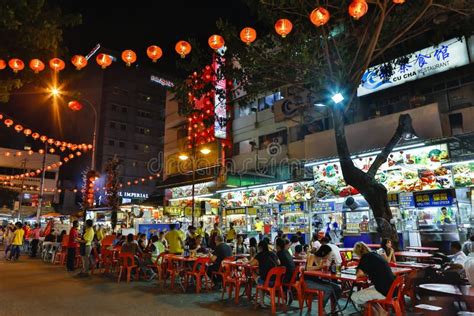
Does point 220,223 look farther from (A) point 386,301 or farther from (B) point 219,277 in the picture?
(A) point 386,301

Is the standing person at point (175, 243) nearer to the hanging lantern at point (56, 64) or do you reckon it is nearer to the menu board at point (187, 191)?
the hanging lantern at point (56, 64)

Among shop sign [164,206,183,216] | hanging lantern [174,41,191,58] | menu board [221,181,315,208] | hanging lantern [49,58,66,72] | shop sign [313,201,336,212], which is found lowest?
shop sign [313,201,336,212]

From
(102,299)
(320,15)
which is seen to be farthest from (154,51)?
(102,299)

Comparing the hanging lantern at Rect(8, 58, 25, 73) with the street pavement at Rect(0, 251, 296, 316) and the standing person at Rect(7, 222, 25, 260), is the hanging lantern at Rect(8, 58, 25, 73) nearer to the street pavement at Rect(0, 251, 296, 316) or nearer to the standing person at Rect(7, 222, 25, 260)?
the street pavement at Rect(0, 251, 296, 316)

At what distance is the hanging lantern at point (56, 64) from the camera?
10328mm

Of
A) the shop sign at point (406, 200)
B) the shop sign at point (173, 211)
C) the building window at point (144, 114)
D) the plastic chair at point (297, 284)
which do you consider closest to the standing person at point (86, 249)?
the plastic chair at point (297, 284)

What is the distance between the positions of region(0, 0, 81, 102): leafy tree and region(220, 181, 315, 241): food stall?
1130cm

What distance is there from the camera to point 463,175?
41.6 ft

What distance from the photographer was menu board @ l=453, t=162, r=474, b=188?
12.5 meters

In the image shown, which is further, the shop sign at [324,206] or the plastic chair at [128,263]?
the shop sign at [324,206]

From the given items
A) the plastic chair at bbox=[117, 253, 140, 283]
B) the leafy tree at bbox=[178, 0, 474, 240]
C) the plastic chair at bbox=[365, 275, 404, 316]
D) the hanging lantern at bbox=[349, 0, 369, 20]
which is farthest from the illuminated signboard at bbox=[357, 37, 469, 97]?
the plastic chair at bbox=[117, 253, 140, 283]

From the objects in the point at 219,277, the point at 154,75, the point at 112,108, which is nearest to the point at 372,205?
the point at 219,277

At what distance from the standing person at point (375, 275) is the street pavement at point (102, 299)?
1.91m

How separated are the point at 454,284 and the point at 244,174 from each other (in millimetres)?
13911
